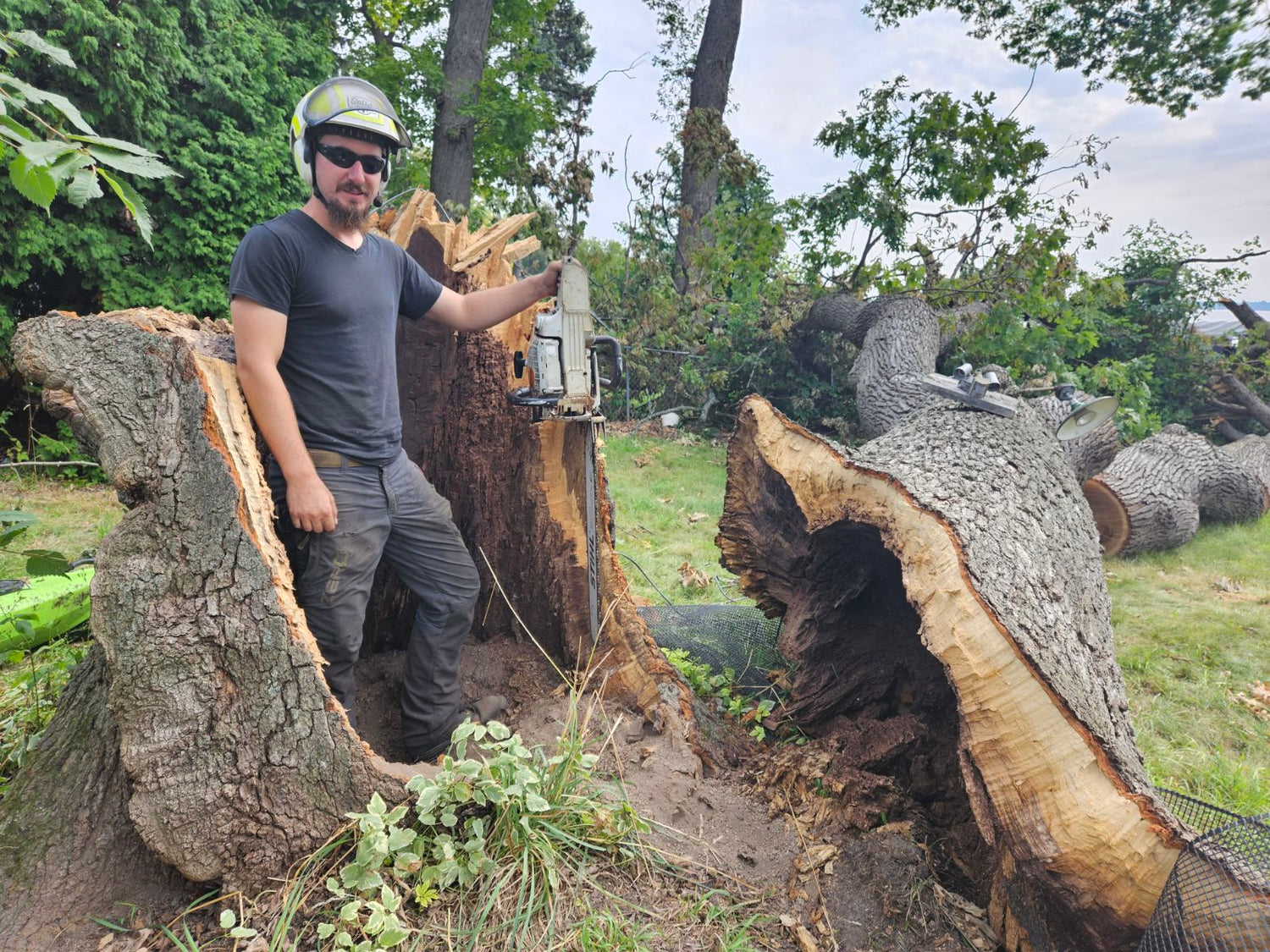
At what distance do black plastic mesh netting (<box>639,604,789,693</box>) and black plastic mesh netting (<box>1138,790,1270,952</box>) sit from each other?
1665mm

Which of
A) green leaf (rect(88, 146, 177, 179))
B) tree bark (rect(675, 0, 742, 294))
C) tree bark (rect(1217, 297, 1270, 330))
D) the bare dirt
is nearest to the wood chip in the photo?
the bare dirt

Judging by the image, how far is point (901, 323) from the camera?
25.0 ft

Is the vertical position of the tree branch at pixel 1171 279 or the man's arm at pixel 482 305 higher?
the tree branch at pixel 1171 279

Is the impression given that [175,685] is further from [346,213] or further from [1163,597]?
[1163,597]

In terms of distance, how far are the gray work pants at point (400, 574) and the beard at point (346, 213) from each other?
706mm

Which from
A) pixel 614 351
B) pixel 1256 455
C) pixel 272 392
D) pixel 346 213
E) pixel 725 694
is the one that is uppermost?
pixel 346 213

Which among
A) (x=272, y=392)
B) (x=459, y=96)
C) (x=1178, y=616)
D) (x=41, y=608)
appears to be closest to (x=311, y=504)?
(x=272, y=392)

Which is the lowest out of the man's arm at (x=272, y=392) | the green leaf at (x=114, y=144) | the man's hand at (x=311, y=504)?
the man's hand at (x=311, y=504)

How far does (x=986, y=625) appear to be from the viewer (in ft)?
6.23

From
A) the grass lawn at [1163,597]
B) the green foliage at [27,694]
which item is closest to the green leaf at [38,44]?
the green foliage at [27,694]

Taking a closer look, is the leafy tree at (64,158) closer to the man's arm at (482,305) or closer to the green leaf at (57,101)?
the green leaf at (57,101)

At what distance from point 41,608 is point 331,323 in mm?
2110

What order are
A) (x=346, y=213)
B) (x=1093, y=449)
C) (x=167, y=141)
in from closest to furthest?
(x=346, y=213) < (x=167, y=141) < (x=1093, y=449)

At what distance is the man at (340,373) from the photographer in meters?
2.02
